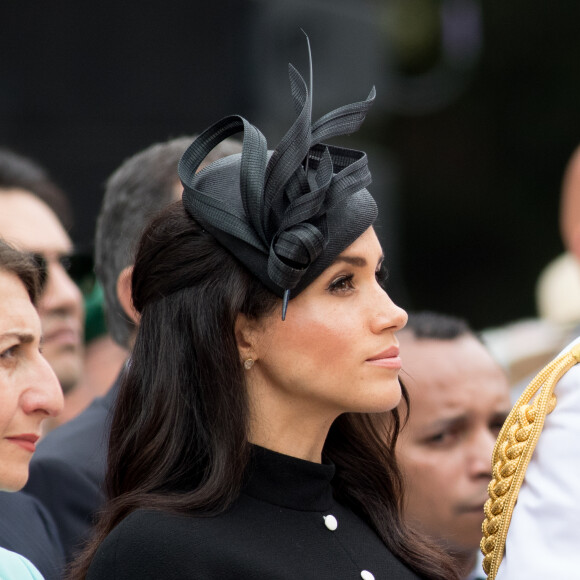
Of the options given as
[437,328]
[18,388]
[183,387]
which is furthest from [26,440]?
[437,328]

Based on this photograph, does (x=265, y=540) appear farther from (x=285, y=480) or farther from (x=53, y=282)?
(x=53, y=282)

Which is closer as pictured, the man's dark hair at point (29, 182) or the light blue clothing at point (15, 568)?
the light blue clothing at point (15, 568)

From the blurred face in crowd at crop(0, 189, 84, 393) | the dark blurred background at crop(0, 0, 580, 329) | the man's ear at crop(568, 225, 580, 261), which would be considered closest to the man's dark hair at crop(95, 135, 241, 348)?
the blurred face in crowd at crop(0, 189, 84, 393)

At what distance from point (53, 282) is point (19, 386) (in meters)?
1.72

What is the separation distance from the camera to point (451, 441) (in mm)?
3896

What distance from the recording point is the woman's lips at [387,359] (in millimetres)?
2754

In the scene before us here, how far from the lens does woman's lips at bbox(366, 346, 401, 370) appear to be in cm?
275

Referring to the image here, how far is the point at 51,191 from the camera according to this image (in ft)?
15.7

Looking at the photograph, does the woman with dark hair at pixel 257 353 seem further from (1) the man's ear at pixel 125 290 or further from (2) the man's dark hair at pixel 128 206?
(2) the man's dark hair at pixel 128 206

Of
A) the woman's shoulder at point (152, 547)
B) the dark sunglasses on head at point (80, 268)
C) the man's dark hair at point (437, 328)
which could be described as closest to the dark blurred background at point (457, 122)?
the dark sunglasses on head at point (80, 268)

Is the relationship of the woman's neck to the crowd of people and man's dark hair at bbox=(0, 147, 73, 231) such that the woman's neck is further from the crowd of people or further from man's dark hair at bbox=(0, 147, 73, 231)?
man's dark hair at bbox=(0, 147, 73, 231)

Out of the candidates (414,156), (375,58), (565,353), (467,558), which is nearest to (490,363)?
(467,558)

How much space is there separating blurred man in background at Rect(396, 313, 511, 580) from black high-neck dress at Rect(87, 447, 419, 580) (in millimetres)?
823

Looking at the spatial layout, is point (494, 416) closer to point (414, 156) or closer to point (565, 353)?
point (565, 353)
